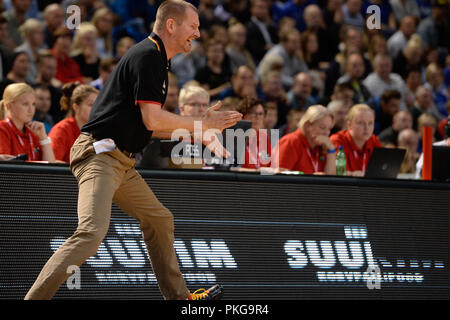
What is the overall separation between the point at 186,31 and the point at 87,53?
5019 mm

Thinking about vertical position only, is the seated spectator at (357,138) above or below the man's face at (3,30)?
below

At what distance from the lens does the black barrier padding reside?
447 centimetres

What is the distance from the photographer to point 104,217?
3754 mm

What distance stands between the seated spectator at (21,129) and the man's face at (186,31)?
2123 millimetres

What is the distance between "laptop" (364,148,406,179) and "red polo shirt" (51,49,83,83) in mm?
3978

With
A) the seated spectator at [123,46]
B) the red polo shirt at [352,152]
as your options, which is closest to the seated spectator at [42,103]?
A: the seated spectator at [123,46]

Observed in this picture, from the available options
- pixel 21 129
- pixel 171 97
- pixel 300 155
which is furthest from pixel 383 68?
pixel 21 129

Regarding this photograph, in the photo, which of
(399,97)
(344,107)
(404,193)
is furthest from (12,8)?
(404,193)

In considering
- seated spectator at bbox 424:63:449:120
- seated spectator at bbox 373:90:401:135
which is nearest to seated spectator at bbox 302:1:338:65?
seated spectator at bbox 424:63:449:120

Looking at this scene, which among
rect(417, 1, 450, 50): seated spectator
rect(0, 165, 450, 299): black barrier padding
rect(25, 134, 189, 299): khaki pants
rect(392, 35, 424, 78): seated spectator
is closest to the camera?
rect(25, 134, 189, 299): khaki pants

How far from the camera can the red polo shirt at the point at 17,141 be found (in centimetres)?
576

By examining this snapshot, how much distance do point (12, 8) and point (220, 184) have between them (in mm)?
5825

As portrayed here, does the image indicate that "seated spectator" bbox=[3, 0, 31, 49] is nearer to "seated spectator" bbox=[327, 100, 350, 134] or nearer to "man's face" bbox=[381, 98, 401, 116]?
"seated spectator" bbox=[327, 100, 350, 134]

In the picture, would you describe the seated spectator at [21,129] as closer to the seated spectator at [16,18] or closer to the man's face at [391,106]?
the seated spectator at [16,18]
